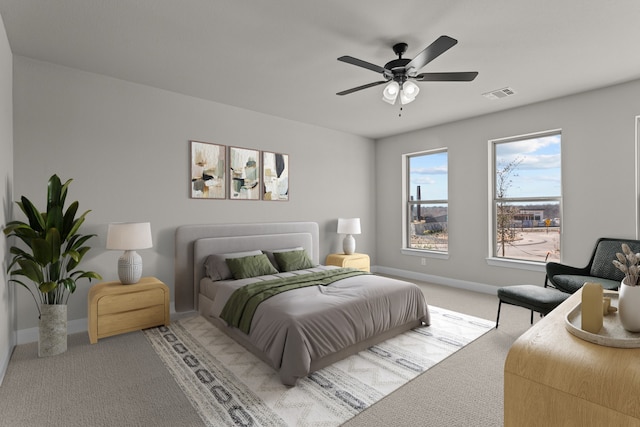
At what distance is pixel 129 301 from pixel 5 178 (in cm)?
150

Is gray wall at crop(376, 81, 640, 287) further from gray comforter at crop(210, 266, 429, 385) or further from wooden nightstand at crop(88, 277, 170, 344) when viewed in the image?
wooden nightstand at crop(88, 277, 170, 344)

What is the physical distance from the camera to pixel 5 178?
2.68 meters

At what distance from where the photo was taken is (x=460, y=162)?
5336 mm

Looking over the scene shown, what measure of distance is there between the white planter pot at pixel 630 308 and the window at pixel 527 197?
367 centimetres

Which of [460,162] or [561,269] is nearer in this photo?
[561,269]

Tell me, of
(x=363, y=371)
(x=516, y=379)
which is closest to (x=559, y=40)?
(x=516, y=379)

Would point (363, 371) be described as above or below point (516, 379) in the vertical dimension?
below

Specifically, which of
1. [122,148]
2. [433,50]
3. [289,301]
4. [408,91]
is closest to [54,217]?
[122,148]

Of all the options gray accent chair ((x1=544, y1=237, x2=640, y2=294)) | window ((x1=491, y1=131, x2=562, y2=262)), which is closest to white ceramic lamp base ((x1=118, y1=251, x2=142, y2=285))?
gray accent chair ((x1=544, y1=237, x2=640, y2=294))

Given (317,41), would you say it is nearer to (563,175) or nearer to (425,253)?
(563,175)

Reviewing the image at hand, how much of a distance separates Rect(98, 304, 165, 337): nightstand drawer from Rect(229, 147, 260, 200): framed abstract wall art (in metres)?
1.76

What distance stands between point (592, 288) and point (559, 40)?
2.51 metres

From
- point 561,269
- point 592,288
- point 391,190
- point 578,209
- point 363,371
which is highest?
point 391,190

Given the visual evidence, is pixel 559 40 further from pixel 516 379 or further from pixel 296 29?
pixel 516 379
